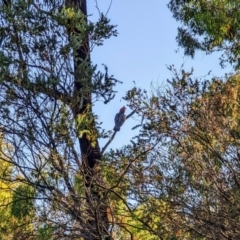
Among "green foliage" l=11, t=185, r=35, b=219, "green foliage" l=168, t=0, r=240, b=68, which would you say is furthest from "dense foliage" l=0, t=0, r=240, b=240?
"green foliage" l=168, t=0, r=240, b=68

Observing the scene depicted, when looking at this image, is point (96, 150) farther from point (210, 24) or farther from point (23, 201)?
point (210, 24)

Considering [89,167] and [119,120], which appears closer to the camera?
[89,167]

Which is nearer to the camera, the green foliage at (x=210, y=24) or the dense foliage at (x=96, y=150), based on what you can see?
the dense foliage at (x=96, y=150)

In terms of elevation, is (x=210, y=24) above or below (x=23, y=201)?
above

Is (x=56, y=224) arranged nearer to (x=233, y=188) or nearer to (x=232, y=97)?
(x=233, y=188)

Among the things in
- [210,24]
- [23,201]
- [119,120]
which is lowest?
[23,201]

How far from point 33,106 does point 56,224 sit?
123 centimetres

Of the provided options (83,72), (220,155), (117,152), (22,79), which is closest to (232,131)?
(220,155)

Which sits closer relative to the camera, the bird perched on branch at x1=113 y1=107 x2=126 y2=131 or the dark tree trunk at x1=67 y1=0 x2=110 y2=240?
the dark tree trunk at x1=67 y1=0 x2=110 y2=240

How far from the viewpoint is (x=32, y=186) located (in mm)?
5508

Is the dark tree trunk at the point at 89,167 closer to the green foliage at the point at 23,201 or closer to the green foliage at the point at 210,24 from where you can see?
the green foliage at the point at 23,201

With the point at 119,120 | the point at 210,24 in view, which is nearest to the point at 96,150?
the point at 119,120

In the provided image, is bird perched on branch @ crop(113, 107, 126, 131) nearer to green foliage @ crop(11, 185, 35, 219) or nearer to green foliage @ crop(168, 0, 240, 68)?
green foliage @ crop(11, 185, 35, 219)

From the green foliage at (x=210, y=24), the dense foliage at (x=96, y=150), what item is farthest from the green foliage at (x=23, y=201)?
the green foliage at (x=210, y=24)
